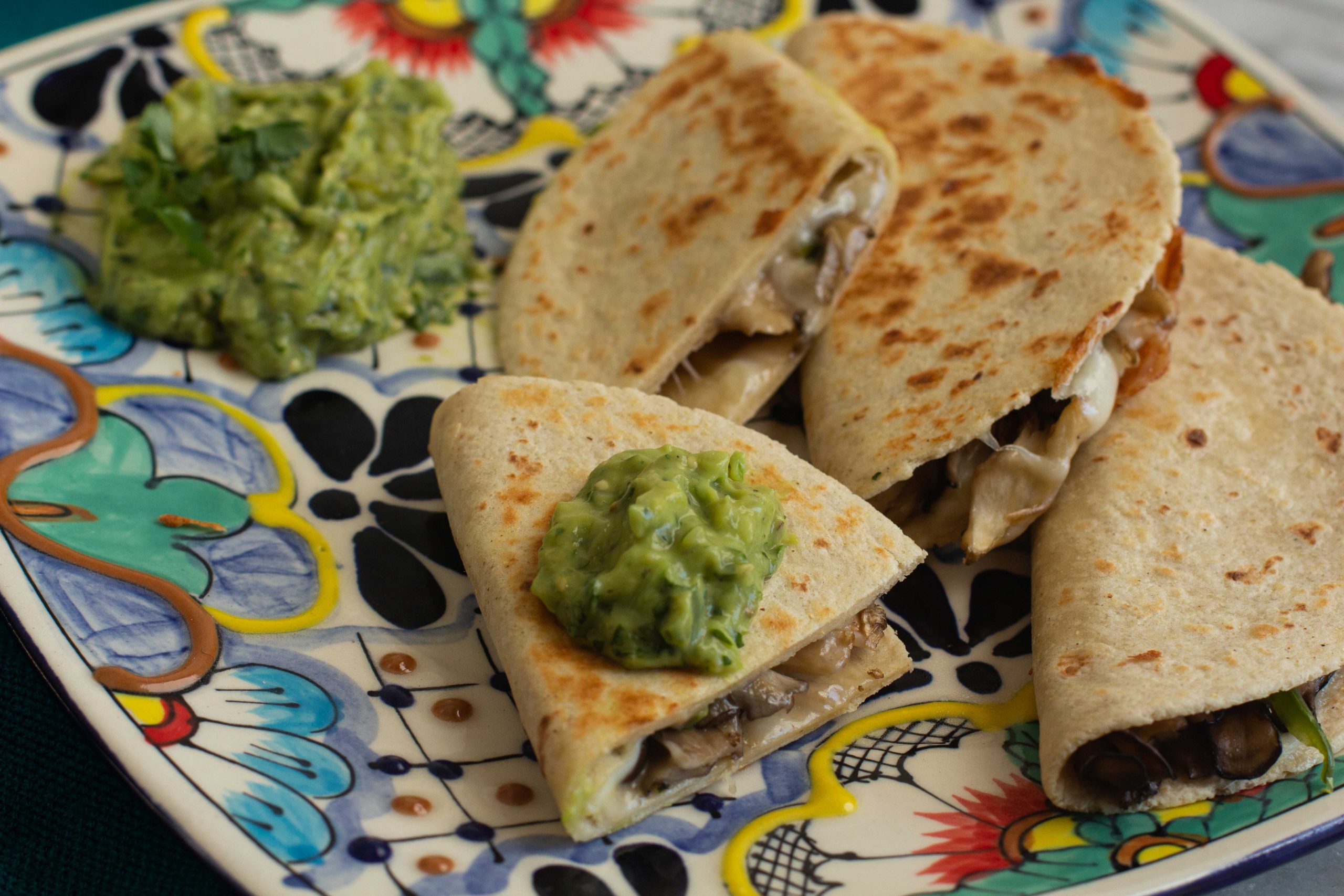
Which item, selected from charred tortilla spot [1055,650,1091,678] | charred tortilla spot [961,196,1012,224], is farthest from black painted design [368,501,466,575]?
charred tortilla spot [961,196,1012,224]

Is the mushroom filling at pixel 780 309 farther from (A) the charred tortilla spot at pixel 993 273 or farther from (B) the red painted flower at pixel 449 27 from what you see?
(B) the red painted flower at pixel 449 27

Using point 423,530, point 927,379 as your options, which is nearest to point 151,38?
point 423,530

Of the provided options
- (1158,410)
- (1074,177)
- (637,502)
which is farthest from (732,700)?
(1074,177)

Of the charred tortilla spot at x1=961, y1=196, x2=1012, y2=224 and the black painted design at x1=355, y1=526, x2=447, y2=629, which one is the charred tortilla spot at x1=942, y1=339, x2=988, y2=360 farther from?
the black painted design at x1=355, y1=526, x2=447, y2=629

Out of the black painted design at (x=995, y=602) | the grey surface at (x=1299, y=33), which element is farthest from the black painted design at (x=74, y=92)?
the grey surface at (x=1299, y=33)

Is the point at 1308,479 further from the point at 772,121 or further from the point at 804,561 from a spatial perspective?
the point at 772,121
